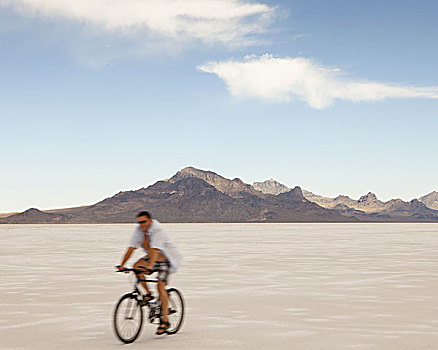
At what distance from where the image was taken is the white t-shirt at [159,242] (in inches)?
396

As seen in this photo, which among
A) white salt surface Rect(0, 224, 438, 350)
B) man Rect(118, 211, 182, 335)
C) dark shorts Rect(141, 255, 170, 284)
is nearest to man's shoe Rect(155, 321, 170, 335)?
man Rect(118, 211, 182, 335)

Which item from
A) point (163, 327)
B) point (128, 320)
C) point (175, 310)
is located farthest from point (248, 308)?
point (128, 320)

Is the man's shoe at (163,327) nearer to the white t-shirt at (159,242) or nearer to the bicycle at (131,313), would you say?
the bicycle at (131,313)

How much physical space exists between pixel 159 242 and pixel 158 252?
0.52 feet

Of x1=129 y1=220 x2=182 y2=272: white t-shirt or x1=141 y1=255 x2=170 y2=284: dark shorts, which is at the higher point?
x1=129 y1=220 x2=182 y2=272: white t-shirt

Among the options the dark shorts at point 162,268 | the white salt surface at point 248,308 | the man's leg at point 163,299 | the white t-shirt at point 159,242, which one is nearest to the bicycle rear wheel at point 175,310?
the white salt surface at point 248,308

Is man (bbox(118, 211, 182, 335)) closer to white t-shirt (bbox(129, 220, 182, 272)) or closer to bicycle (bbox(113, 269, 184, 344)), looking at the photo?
white t-shirt (bbox(129, 220, 182, 272))

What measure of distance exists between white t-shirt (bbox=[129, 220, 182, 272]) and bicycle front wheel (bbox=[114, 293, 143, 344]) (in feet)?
2.65

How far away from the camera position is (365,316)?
496 inches

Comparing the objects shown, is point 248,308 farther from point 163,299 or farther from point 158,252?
point 158,252

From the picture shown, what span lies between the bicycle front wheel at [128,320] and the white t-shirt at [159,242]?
Result: 809 millimetres

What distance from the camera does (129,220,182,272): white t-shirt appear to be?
396 inches

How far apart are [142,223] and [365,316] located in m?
5.23

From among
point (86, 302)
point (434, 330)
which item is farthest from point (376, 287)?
point (86, 302)
